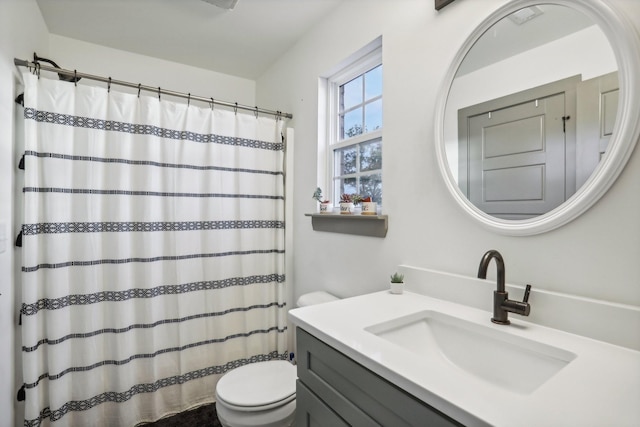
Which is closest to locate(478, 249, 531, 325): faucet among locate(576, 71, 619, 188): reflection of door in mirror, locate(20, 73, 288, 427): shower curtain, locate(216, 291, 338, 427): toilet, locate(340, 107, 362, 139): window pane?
locate(576, 71, 619, 188): reflection of door in mirror

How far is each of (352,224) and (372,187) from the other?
0.25 metres

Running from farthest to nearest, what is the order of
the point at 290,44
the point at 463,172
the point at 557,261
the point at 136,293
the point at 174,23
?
the point at 290,44 < the point at 174,23 < the point at 136,293 < the point at 463,172 < the point at 557,261

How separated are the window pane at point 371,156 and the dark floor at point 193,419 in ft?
5.66

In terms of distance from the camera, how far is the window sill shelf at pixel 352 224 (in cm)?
150

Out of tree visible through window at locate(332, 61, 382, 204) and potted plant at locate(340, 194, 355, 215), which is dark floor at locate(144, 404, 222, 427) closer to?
potted plant at locate(340, 194, 355, 215)

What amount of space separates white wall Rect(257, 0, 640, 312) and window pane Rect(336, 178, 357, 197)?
0.20 m

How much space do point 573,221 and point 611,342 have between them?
1.09 feet

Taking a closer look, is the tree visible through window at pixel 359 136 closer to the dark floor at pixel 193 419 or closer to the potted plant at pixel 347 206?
the potted plant at pixel 347 206

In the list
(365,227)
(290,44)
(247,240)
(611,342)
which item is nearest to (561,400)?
(611,342)

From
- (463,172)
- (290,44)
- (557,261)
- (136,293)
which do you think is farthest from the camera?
(290,44)

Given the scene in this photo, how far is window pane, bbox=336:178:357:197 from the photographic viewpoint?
1.92 m

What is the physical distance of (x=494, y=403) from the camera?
557mm

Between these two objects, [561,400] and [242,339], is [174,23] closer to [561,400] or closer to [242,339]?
[242,339]

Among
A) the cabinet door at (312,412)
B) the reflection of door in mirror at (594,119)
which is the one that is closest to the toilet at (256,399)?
the cabinet door at (312,412)
